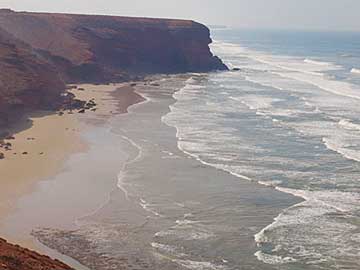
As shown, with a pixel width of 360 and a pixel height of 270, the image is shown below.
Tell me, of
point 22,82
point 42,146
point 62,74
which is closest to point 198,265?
point 42,146

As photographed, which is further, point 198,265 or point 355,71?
point 355,71

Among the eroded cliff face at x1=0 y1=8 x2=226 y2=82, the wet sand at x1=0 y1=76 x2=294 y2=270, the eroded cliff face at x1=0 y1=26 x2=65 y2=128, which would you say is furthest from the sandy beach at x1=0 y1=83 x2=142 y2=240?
the eroded cliff face at x1=0 y1=8 x2=226 y2=82

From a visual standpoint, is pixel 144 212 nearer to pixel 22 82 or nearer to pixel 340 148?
pixel 340 148

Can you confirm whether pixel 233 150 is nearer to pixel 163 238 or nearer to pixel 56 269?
pixel 163 238

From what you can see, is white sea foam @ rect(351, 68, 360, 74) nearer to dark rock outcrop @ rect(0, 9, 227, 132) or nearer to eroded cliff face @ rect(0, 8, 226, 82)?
eroded cliff face @ rect(0, 8, 226, 82)

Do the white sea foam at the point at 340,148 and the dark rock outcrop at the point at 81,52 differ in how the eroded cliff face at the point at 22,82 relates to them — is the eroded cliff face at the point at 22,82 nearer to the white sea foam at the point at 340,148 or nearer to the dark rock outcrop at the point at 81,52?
the dark rock outcrop at the point at 81,52

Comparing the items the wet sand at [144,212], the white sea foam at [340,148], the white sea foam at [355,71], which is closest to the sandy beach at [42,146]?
the wet sand at [144,212]
